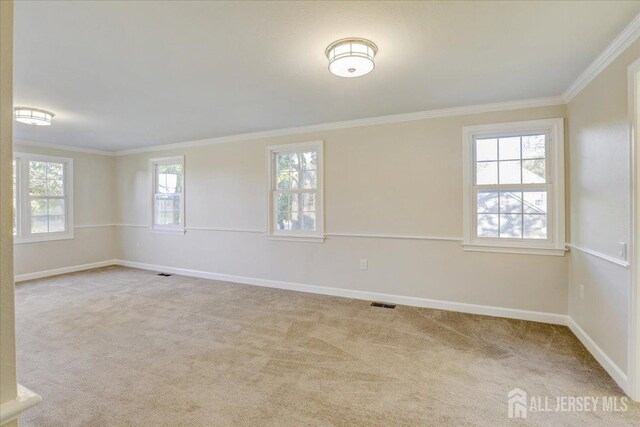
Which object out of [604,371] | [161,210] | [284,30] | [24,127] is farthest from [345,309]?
[24,127]

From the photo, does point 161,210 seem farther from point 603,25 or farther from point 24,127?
point 603,25

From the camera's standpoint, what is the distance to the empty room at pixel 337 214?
6.30ft

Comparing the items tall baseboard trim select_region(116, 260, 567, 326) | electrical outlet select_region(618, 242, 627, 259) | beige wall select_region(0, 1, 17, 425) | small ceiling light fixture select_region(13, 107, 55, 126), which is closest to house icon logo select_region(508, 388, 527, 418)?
electrical outlet select_region(618, 242, 627, 259)

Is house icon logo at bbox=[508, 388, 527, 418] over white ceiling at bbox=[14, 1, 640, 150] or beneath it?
beneath

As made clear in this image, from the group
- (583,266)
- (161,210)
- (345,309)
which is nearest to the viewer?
(583,266)

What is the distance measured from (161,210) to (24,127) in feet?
7.45

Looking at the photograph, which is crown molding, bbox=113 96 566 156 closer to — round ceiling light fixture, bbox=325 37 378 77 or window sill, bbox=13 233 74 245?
round ceiling light fixture, bbox=325 37 378 77

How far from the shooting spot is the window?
18.5 ft

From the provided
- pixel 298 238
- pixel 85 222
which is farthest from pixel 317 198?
pixel 85 222

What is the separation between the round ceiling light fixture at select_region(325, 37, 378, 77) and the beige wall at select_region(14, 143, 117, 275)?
594cm

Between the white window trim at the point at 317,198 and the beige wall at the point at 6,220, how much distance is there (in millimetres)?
3715

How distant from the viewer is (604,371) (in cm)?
237

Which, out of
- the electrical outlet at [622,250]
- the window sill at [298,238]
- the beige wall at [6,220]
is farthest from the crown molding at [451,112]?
the beige wall at [6,220]

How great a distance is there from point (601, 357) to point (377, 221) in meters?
2.45
